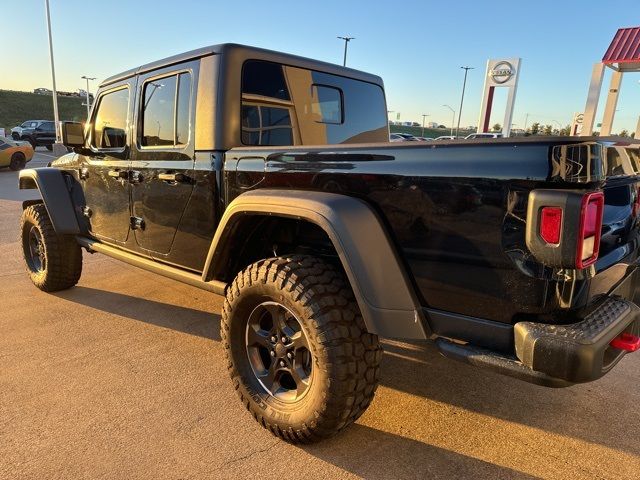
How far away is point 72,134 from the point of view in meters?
3.96

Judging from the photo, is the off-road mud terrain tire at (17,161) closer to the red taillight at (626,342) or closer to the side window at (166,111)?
the side window at (166,111)

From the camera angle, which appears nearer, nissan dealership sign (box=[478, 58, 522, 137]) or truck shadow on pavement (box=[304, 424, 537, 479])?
truck shadow on pavement (box=[304, 424, 537, 479])

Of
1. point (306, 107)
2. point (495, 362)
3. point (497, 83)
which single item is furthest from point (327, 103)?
point (497, 83)

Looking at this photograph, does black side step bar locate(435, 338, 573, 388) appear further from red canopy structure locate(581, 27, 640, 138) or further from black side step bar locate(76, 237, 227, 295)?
red canopy structure locate(581, 27, 640, 138)

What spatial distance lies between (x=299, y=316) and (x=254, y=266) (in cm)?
40

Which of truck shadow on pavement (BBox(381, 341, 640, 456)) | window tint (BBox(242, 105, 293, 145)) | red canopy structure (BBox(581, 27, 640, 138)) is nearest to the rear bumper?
truck shadow on pavement (BBox(381, 341, 640, 456))

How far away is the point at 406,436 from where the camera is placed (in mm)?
2477

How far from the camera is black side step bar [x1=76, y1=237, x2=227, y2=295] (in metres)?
2.90

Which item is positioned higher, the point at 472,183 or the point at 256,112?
the point at 256,112

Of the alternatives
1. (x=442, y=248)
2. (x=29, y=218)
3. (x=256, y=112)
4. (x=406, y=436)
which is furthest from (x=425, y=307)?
(x=29, y=218)

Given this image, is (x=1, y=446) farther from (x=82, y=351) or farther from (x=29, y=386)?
(x=82, y=351)

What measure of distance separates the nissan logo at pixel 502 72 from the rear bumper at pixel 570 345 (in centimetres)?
2307

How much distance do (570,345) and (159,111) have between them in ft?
9.40

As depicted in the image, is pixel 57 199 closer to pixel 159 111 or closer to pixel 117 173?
pixel 117 173
